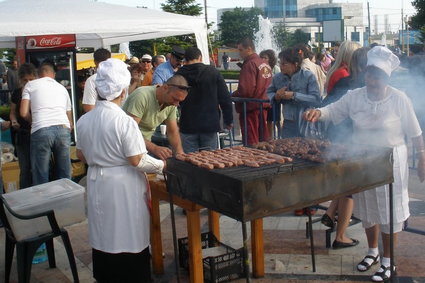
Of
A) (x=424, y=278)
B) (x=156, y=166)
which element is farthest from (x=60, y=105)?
(x=424, y=278)

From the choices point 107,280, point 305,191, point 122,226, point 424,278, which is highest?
point 305,191

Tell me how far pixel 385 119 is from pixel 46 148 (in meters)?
4.10

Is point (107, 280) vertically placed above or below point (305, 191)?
below

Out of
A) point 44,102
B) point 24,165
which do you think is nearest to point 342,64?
point 44,102

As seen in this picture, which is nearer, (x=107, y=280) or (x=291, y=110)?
(x=107, y=280)

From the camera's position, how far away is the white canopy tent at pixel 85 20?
7039mm

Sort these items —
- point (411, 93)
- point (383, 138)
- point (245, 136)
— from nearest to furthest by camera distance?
point (383, 138) < point (411, 93) < point (245, 136)

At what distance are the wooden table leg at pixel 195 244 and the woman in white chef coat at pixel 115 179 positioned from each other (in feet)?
1.15

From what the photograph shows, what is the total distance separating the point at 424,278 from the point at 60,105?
14.9 feet

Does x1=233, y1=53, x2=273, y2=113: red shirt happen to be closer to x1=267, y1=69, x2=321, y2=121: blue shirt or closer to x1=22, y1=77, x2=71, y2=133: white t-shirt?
x1=267, y1=69, x2=321, y2=121: blue shirt

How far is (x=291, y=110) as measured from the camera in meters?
Answer: 6.20

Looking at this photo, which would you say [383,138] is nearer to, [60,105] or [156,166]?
[156,166]

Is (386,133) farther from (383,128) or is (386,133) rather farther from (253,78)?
(253,78)

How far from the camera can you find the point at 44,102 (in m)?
6.35
